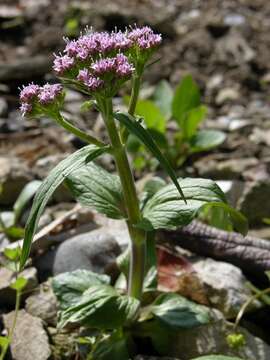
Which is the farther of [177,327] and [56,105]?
[177,327]

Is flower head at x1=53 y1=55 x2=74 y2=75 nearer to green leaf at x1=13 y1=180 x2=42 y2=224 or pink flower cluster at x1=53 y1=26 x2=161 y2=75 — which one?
Answer: pink flower cluster at x1=53 y1=26 x2=161 y2=75

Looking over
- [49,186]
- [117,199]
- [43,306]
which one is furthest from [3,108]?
Result: [49,186]

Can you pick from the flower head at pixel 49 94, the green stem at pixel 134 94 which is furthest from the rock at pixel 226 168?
the flower head at pixel 49 94

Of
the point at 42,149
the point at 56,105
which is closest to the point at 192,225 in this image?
the point at 56,105

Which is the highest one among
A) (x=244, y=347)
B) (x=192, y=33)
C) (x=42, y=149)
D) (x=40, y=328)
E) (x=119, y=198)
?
(x=192, y=33)

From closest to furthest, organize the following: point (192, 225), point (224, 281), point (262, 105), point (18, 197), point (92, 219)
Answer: point (224, 281) → point (192, 225) → point (92, 219) → point (18, 197) → point (262, 105)

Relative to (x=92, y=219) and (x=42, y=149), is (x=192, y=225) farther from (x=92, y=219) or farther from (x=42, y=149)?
(x=42, y=149)

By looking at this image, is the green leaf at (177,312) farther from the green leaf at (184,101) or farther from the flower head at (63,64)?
the green leaf at (184,101)

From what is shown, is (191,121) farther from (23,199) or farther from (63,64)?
(63,64)
